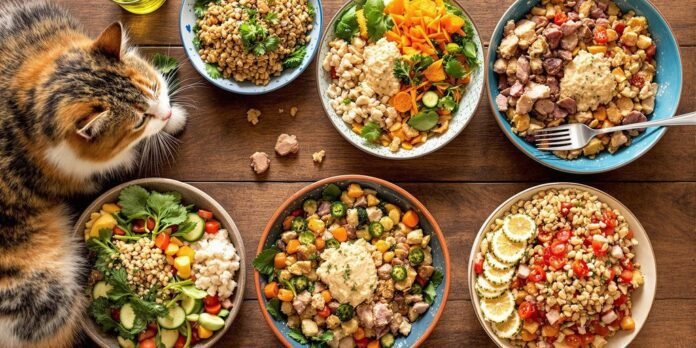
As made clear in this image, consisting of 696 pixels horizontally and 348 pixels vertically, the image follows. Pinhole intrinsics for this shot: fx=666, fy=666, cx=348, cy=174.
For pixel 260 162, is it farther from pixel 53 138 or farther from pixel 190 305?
pixel 53 138

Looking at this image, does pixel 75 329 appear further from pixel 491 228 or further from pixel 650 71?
pixel 650 71

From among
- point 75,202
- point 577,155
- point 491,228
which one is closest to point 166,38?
point 75,202

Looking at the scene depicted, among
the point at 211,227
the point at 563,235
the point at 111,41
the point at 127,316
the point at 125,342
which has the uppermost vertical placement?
the point at 111,41

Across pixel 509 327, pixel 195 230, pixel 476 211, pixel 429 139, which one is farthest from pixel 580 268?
pixel 195 230

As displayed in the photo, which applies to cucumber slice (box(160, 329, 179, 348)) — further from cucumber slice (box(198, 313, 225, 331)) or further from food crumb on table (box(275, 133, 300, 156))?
food crumb on table (box(275, 133, 300, 156))

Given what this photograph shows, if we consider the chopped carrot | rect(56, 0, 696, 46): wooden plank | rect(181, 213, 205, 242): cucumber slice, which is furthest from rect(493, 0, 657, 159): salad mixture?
rect(181, 213, 205, 242): cucumber slice
